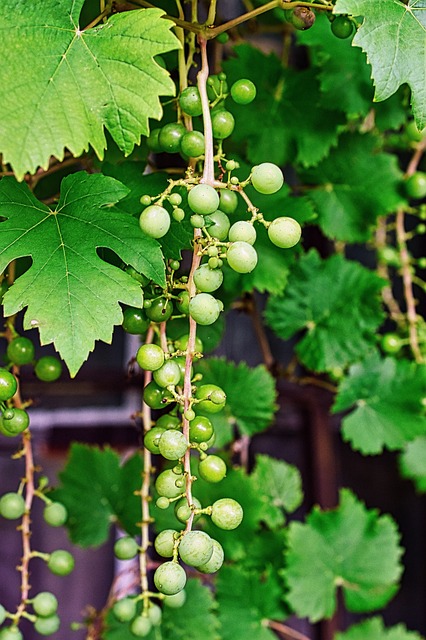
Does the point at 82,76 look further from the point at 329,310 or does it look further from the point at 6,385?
the point at 329,310

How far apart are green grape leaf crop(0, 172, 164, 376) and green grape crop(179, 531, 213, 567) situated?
0.44ft

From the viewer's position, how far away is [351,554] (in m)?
0.94

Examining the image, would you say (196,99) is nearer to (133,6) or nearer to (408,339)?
(133,6)

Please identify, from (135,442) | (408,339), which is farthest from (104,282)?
(135,442)

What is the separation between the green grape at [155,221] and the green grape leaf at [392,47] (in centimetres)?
19

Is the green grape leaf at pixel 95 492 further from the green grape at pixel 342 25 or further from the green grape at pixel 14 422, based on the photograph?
the green grape at pixel 342 25

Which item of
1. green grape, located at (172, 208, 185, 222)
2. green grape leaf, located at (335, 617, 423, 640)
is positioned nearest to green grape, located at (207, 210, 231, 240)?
green grape, located at (172, 208, 185, 222)

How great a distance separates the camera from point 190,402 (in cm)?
47

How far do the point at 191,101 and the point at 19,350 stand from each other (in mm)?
260

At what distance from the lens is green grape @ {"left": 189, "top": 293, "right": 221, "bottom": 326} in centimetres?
46

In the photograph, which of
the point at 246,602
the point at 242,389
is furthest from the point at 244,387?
the point at 246,602

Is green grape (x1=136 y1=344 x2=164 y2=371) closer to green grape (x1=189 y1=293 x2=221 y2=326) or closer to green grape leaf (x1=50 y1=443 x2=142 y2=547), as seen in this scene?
green grape (x1=189 y1=293 x2=221 y2=326)

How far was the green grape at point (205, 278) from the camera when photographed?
467 millimetres

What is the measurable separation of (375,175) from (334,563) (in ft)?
1.72
